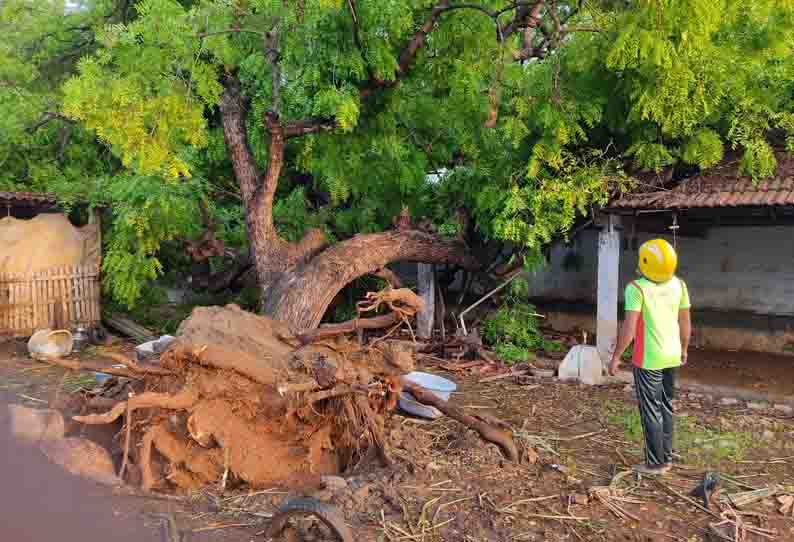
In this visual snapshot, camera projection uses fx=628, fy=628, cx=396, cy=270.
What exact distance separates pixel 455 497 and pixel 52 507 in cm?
291

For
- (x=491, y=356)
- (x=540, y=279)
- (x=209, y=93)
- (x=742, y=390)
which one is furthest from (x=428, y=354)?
(x=209, y=93)

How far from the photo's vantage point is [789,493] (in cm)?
521

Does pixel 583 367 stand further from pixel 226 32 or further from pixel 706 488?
pixel 226 32

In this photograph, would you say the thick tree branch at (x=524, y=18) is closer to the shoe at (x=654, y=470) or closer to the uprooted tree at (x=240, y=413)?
the uprooted tree at (x=240, y=413)

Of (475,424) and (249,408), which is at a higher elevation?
(249,408)

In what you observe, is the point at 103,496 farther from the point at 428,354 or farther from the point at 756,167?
the point at 756,167

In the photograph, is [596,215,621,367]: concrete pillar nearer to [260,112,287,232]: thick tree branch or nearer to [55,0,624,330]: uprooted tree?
[55,0,624,330]: uprooted tree

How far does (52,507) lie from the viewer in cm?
431

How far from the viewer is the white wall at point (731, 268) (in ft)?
35.9

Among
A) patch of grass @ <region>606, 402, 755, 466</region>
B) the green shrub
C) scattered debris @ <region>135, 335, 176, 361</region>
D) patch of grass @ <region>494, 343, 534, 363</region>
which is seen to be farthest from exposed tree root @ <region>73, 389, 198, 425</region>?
the green shrub

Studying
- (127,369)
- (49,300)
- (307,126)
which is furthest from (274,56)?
(49,300)

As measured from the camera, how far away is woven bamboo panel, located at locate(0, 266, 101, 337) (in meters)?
11.1

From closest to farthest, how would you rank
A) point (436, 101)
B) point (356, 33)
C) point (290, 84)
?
point (356, 33), point (290, 84), point (436, 101)

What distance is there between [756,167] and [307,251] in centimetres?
620
